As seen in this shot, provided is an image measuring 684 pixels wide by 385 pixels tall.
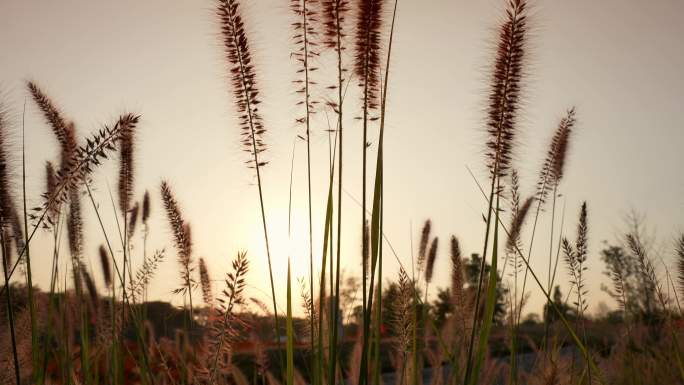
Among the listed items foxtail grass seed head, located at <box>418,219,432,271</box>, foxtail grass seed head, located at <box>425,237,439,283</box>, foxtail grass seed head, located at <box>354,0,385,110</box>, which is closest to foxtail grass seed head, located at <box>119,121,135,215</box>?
foxtail grass seed head, located at <box>354,0,385,110</box>

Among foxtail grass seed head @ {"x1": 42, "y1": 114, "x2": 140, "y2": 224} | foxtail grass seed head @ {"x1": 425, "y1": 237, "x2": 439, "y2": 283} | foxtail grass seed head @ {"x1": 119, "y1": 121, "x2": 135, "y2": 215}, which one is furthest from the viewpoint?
foxtail grass seed head @ {"x1": 425, "y1": 237, "x2": 439, "y2": 283}

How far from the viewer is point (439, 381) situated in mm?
2803

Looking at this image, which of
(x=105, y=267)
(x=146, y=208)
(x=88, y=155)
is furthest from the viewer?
(x=146, y=208)

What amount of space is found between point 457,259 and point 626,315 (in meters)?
1.73

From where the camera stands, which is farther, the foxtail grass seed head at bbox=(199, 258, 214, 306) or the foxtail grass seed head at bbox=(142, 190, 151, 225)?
the foxtail grass seed head at bbox=(142, 190, 151, 225)

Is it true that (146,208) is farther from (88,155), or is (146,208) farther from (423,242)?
(88,155)

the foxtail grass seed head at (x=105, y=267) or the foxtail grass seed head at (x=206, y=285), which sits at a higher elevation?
the foxtail grass seed head at (x=105, y=267)

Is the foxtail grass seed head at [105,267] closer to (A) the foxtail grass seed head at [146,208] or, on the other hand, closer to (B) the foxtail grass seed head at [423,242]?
(A) the foxtail grass seed head at [146,208]

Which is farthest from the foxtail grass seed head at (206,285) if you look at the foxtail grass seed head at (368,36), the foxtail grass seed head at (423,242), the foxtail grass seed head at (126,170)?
the foxtail grass seed head at (423,242)

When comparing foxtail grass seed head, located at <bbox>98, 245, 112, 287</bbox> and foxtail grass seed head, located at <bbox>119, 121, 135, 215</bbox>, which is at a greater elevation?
foxtail grass seed head, located at <bbox>119, 121, 135, 215</bbox>

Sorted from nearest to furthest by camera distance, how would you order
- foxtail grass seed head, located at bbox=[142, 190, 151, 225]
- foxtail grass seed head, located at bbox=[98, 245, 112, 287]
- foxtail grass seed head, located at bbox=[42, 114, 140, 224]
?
1. foxtail grass seed head, located at bbox=[42, 114, 140, 224]
2. foxtail grass seed head, located at bbox=[98, 245, 112, 287]
3. foxtail grass seed head, located at bbox=[142, 190, 151, 225]

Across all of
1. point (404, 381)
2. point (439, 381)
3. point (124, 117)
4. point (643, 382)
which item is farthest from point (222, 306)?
point (643, 382)

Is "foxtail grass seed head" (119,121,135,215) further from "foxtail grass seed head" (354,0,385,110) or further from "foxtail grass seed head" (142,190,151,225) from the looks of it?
"foxtail grass seed head" (142,190,151,225)

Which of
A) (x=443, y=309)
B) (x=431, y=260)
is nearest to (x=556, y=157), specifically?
(x=431, y=260)
